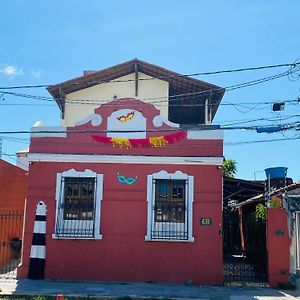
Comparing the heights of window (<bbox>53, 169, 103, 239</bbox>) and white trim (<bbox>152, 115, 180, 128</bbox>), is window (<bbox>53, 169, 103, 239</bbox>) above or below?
below

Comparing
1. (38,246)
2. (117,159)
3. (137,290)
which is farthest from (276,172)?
(38,246)

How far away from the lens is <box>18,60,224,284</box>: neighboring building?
43.0ft

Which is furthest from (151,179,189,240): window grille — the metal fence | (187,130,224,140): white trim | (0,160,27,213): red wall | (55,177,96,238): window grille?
(0,160,27,213): red wall

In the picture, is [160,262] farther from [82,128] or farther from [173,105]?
[173,105]

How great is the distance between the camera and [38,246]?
13180mm

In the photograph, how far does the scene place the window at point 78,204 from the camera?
523 inches

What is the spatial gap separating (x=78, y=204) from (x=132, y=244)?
6.79ft

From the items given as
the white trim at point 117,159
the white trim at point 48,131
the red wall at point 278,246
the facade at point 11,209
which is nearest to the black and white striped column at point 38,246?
the white trim at point 117,159

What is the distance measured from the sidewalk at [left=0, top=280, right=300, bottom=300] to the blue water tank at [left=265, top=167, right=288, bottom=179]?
170 inches

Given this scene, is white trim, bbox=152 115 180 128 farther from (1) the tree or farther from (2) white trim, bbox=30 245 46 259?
(1) the tree

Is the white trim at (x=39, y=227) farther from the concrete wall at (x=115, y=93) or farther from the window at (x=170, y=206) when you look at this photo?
the concrete wall at (x=115, y=93)

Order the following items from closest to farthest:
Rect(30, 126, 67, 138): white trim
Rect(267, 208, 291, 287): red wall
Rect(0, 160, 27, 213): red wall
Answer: Rect(267, 208, 291, 287): red wall → Rect(30, 126, 67, 138): white trim → Rect(0, 160, 27, 213): red wall

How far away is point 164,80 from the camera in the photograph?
17.1 meters

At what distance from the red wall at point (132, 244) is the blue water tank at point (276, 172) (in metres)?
2.68
